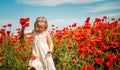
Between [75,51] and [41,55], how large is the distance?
1.31 m

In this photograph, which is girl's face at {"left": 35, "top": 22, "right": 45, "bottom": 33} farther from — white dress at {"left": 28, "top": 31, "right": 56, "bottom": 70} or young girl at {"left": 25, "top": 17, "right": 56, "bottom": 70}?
white dress at {"left": 28, "top": 31, "right": 56, "bottom": 70}

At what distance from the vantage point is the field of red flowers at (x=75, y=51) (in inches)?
224

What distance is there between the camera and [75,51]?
257 inches

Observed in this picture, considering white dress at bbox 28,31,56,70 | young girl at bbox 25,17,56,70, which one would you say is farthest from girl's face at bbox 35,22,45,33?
white dress at bbox 28,31,56,70

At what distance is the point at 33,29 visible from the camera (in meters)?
5.64

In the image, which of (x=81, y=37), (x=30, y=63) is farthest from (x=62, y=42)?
(x=30, y=63)

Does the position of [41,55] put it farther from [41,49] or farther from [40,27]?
[40,27]

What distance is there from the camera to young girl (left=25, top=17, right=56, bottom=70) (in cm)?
534

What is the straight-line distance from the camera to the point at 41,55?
5.43 metres

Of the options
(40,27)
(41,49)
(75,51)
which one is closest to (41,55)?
(41,49)

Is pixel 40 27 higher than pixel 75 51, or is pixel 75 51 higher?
pixel 40 27

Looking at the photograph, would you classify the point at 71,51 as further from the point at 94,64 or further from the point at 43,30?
the point at 43,30

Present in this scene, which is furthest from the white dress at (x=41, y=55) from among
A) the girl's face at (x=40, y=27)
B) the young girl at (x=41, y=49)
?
the girl's face at (x=40, y=27)

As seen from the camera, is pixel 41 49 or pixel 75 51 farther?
pixel 75 51
